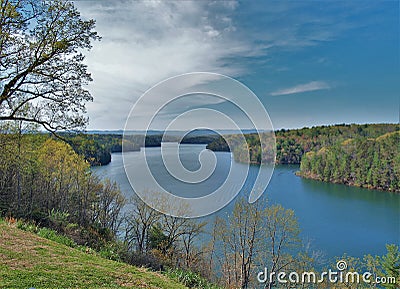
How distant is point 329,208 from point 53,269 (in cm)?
3023

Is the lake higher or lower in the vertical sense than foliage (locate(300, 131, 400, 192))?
lower

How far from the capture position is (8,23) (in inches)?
269

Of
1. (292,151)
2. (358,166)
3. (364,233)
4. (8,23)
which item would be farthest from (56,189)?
(292,151)

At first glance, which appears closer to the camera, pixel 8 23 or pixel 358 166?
pixel 8 23

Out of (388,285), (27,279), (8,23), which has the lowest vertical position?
(388,285)

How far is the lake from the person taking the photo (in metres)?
9.06

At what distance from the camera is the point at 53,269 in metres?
4.30

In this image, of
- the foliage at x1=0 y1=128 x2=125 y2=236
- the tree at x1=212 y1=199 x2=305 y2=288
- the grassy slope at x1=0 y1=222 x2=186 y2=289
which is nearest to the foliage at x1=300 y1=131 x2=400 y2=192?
the tree at x1=212 y1=199 x2=305 y2=288

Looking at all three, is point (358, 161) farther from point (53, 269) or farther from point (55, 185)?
point (53, 269)

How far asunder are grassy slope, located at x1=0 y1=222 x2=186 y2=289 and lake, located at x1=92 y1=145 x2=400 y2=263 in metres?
2.30

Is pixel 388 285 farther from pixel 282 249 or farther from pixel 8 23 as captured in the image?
pixel 8 23

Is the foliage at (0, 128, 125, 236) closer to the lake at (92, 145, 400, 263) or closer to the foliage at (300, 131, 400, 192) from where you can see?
the lake at (92, 145, 400, 263)

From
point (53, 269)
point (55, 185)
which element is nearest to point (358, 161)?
point (55, 185)

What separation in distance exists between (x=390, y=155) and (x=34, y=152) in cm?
4810
